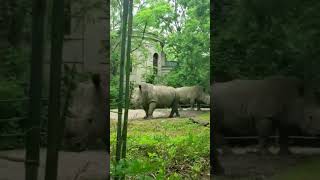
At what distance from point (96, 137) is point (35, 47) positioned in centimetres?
59

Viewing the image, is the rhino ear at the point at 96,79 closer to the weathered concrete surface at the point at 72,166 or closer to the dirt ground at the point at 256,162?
the weathered concrete surface at the point at 72,166

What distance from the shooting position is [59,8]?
8.14 ft

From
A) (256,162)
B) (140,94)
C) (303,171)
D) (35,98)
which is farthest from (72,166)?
(140,94)

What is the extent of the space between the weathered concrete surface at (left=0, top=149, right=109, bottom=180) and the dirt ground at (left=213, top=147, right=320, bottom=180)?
0.69 meters

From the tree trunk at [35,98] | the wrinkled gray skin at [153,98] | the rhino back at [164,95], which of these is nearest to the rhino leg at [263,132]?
the tree trunk at [35,98]

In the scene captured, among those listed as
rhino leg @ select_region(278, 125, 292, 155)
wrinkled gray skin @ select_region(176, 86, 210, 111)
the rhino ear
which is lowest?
rhino leg @ select_region(278, 125, 292, 155)

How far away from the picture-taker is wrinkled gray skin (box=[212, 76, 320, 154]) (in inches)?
105

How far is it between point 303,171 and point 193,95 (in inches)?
175

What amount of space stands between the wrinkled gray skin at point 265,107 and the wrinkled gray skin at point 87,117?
64 cm

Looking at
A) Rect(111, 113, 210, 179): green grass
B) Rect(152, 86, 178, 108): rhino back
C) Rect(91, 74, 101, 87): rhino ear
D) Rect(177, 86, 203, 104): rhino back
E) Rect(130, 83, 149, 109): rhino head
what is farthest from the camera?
Rect(152, 86, 178, 108): rhino back

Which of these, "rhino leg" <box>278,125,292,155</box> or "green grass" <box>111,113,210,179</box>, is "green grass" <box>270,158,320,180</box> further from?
"green grass" <box>111,113,210,179</box>

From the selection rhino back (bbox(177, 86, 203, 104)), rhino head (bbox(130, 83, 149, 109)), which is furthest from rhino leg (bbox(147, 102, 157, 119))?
rhino back (bbox(177, 86, 203, 104))

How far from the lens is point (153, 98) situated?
7500 millimetres

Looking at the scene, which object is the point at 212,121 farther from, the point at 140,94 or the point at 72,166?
the point at 140,94
